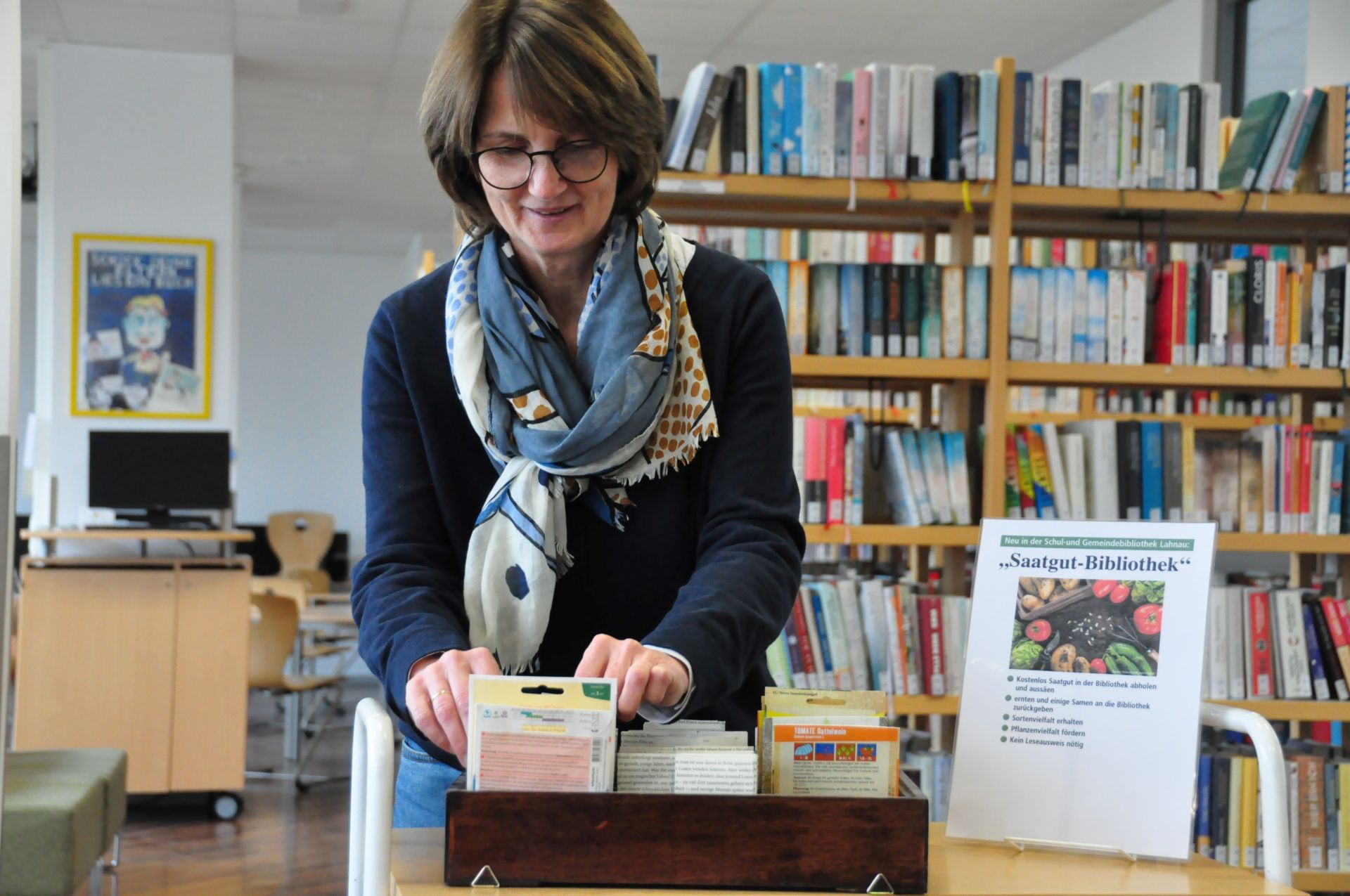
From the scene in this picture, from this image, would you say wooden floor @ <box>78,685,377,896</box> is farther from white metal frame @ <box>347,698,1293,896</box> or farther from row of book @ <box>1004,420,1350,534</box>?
white metal frame @ <box>347,698,1293,896</box>

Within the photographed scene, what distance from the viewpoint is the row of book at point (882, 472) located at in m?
3.33

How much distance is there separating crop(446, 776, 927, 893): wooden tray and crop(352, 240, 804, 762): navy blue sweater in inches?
11.5

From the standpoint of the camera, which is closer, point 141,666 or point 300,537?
point 141,666

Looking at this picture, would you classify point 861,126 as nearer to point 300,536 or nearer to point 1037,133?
point 1037,133

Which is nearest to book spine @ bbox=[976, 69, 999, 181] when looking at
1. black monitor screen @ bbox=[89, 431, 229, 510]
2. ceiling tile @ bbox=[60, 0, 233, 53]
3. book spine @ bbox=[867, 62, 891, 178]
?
book spine @ bbox=[867, 62, 891, 178]

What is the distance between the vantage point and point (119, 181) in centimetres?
633

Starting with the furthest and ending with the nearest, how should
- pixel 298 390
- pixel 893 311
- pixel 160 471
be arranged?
pixel 298 390 → pixel 160 471 → pixel 893 311

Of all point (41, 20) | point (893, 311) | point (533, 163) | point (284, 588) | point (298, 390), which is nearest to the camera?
point (533, 163)

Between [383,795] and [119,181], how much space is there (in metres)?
6.01

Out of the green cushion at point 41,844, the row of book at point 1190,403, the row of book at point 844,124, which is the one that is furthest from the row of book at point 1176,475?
the green cushion at point 41,844

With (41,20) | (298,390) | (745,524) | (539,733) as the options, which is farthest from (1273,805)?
(298,390)

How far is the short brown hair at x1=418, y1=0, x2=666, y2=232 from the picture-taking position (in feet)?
4.00

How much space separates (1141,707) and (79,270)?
600 centimetres

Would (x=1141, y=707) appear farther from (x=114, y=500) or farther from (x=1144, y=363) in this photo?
(x=114, y=500)
